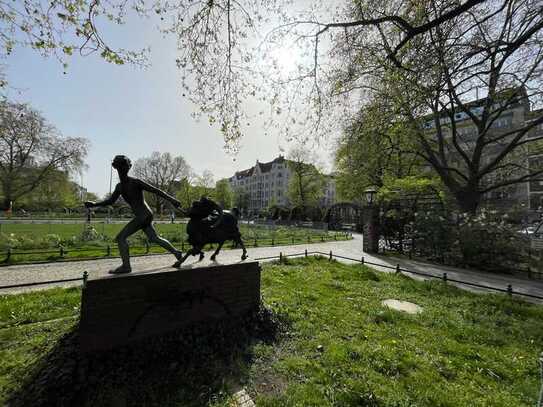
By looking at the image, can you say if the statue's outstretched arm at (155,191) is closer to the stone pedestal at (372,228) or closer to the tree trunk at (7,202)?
the stone pedestal at (372,228)

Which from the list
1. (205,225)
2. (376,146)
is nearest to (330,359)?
(205,225)

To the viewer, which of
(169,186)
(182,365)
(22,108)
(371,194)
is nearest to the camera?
(182,365)

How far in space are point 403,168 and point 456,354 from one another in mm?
19659

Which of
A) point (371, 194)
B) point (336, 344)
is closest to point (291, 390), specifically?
point (336, 344)

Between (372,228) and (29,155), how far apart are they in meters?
39.5

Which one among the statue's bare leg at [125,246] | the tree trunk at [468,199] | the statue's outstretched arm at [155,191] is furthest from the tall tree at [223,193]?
the statue's bare leg at [125,246]

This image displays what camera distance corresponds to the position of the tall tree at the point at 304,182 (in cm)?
4672

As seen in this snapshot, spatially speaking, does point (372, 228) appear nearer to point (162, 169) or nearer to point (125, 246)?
point (125, 246)

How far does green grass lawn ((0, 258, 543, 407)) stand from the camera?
9.24 ft

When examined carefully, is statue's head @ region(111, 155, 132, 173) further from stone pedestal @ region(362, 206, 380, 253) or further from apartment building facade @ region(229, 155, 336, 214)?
apartment building facade @ region(229, 155, 336, 214)

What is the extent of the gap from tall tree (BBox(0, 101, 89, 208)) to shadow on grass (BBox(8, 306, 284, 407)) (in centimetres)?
3327

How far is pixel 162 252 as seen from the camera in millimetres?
12680

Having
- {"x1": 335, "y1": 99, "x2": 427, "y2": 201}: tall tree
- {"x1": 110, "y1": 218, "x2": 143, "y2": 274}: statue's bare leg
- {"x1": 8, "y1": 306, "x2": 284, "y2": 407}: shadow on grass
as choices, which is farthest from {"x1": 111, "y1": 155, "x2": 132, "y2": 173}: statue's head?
{"x1": 335, "y1": 99, "x2": 427, "y2": 201}: tall tree

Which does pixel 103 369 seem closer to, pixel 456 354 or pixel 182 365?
pixel 182 365
